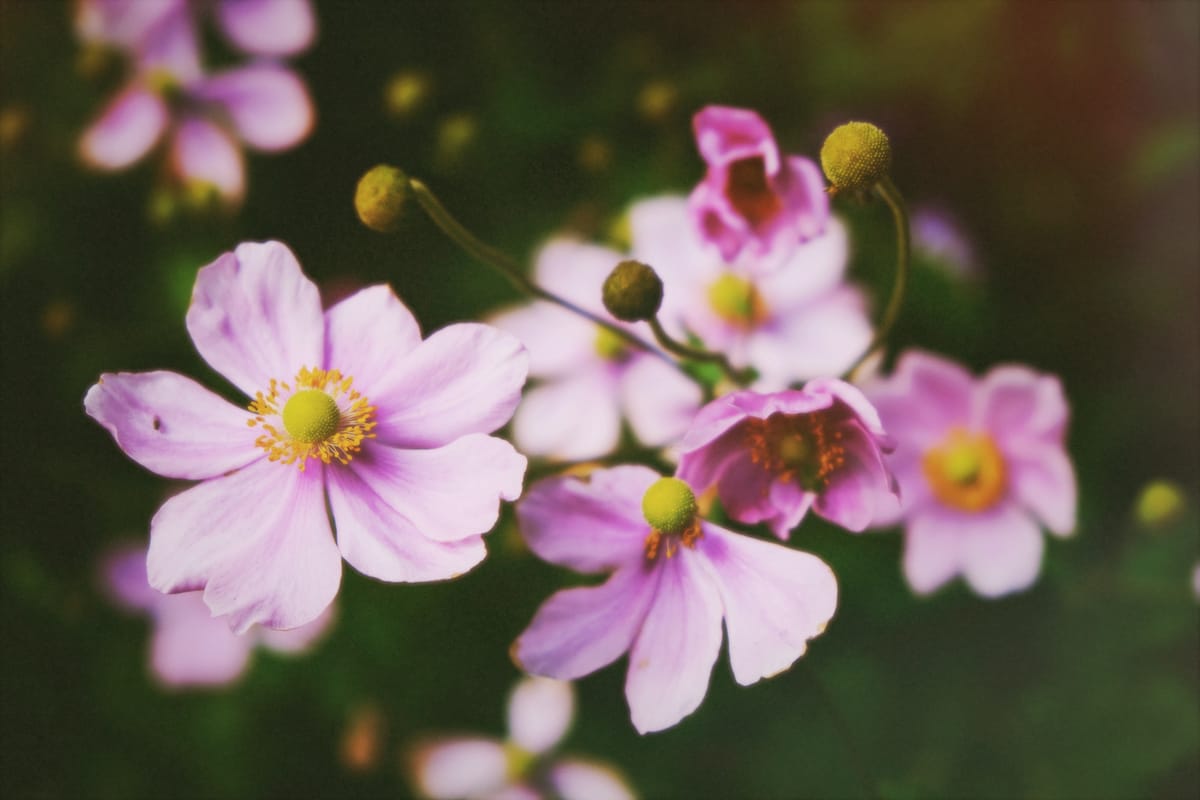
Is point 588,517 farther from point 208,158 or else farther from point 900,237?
point 208,158

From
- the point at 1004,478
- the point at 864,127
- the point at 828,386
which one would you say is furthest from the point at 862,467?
the point at 1004,478

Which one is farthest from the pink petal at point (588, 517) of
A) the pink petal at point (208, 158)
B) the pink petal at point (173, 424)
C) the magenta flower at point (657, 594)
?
the pink petal at point (208, 158)

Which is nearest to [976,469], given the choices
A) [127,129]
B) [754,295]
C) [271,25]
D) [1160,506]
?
[1160,506]

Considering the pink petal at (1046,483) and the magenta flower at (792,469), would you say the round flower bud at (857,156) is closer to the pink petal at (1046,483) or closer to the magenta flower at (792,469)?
the magenta flower at (792,469)

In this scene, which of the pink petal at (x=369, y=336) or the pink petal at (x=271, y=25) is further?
the pink petal at (x=271, y=25)

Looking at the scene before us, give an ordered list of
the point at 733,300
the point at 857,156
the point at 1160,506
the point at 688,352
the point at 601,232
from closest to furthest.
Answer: the point at 857,156 < the point at 688,352 < the point at 1160,506 < the point at 733,300 < the point at 601,232

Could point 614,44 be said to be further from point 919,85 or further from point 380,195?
point 380,195
